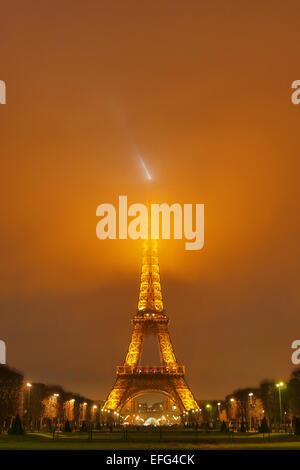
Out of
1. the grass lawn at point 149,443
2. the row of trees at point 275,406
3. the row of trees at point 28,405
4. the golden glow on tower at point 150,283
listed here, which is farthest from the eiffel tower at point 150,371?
the grass lawn at point 149,443

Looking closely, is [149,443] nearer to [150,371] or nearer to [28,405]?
[28,405]

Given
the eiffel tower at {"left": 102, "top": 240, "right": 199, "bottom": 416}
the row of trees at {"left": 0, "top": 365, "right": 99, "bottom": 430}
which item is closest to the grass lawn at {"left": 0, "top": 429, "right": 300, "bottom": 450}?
the row of trees at {"left": 0, "top": 365, "right": 99, "bottom": 430}

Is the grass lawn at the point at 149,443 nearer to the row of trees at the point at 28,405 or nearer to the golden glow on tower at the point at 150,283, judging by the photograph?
the row of trees at the point at 28,405

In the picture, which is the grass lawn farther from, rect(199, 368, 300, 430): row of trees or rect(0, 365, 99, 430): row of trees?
rect(199, 368, 300, 430): row of trees

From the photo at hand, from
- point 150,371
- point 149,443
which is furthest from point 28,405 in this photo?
point 149,443
